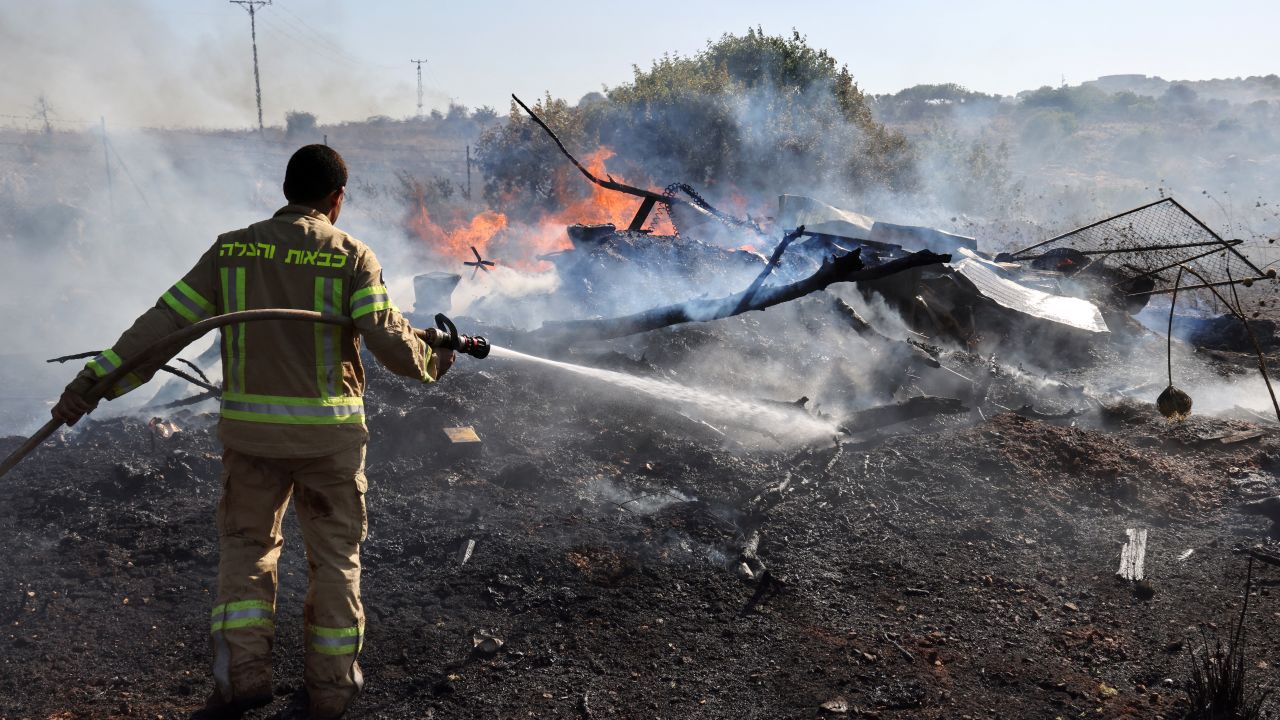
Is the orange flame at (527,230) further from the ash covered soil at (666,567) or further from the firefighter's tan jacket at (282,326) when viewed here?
the firefighter's tan jacket at (282,326)

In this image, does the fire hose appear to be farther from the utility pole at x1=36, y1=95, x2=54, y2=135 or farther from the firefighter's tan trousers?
the utility pole at x1=36, y1=95, x2=54, y2=135

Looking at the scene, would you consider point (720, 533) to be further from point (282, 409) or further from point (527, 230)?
point (527, 230)

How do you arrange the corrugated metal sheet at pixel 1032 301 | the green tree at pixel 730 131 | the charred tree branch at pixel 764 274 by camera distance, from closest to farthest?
the charred tree branch at pixel 764 274
the corrugated metal sheet at pixel 1032 301
the green tree at pixel 730 131

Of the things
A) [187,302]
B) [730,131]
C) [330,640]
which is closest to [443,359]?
[187,302]

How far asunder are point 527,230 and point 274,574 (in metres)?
16.3

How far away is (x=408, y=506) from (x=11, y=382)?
8266mm

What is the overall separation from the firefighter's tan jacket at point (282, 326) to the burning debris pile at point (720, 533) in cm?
106

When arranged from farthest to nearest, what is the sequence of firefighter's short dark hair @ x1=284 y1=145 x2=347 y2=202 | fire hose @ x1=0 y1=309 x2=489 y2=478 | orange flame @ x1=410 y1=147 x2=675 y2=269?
orange flame @ x1=410 y1=147 x2=675 y2=269 → firefighter's short dark hair @ x1=284 y1=145 x2=347 y2=202 → fire hose @ x1=0 y1=309 x2=489 y2=478

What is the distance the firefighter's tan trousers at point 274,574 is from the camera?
2.83m

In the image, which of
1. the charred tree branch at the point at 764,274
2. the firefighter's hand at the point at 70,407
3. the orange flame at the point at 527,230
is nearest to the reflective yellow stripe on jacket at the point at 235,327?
the firefighter's hand at the point at 70,407

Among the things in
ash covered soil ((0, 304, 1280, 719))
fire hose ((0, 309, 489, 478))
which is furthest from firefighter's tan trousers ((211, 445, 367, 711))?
fire hose ((0, 309, 489, 478))

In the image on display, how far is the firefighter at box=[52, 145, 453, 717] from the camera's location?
281 centimetres

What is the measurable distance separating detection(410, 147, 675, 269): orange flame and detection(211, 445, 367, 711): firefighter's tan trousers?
39.9 feet

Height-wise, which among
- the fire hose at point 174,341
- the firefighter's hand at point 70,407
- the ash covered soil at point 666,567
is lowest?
the ash covered soil at point 666,567
